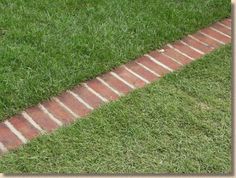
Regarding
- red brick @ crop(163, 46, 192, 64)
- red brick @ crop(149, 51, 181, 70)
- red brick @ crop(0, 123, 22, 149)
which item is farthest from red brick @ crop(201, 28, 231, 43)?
red brick @ crop(0, 123, 22, 149)

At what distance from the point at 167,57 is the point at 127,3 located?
3.49 feet

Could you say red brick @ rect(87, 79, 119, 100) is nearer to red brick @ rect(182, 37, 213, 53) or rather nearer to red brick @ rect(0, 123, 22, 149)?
red brick @ rect(0, 123, 22, 149)

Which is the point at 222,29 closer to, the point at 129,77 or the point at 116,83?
the point at 129,77

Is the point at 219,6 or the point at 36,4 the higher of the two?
the point at 36,4

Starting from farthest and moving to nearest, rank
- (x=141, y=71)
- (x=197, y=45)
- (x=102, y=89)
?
(x=197, y=45)
(x=141, y=71)
(x=102, y=89)

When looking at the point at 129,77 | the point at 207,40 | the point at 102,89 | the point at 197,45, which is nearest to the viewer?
the point at 102,89

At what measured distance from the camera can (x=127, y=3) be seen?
519 centimetres

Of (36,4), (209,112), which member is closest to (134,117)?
(209,112)

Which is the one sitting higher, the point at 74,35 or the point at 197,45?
the point at 74,35

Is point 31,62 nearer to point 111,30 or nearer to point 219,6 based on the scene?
Result: point 111,30

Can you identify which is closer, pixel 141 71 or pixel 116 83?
pixel 116 83

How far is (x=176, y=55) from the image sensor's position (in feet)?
14.9

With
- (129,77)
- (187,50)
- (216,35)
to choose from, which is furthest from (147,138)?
(216,35)

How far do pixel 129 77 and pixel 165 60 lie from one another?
517 millimetres
